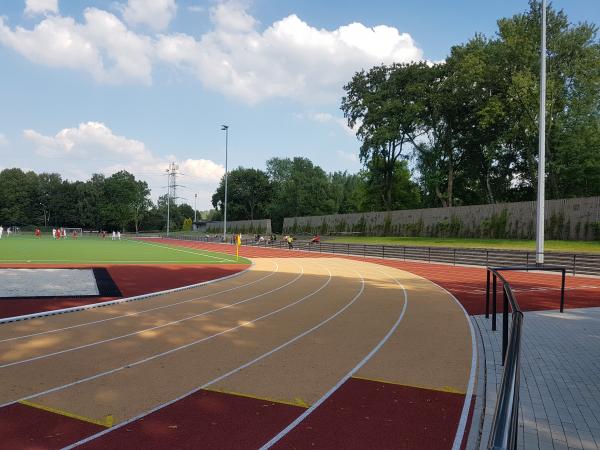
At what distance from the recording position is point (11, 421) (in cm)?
427

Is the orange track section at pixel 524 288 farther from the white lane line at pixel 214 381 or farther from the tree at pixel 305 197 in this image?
the tree at pixel 305 197

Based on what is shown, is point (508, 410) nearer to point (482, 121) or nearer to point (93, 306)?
point (93, 306)

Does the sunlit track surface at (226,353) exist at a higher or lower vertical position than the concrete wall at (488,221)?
lower

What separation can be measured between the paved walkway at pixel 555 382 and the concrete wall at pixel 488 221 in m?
20.0

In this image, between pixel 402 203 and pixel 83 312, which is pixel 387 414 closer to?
pixel 83 312

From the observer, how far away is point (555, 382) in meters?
5.42

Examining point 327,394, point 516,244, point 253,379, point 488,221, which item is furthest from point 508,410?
point 488,221

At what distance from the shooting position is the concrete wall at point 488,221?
86.3ft

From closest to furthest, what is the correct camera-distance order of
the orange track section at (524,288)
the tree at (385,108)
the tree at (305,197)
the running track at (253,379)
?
the running track at (253,379)
the orange track section at (524,288)
the tree at (385,108)
the tree at (305,197)

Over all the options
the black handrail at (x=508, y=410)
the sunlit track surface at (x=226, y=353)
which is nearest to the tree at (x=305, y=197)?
the sunlit track surface at (x=226, y=353)

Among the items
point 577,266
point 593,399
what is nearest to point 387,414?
point 593,399

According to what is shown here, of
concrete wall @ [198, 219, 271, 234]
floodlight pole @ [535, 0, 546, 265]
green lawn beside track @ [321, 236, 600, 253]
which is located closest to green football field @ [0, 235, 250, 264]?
green lawn beside track @ [321, 236, 600, 253]

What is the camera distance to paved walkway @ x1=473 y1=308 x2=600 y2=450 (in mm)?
4008

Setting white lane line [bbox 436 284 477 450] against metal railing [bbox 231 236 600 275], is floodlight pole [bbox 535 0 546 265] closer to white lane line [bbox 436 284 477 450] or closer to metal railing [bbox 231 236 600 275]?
metal railing [bbox 231 236 600 275]
